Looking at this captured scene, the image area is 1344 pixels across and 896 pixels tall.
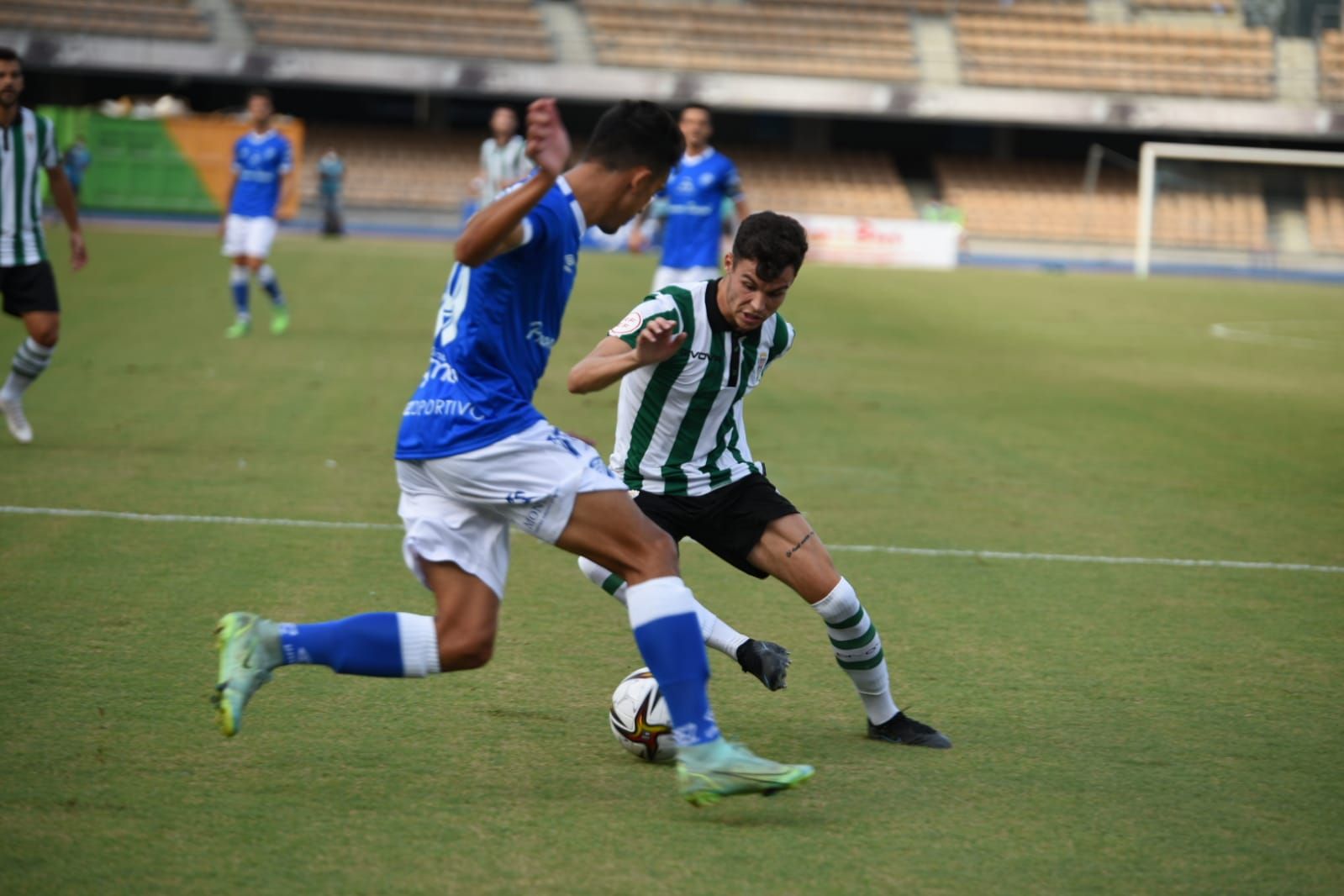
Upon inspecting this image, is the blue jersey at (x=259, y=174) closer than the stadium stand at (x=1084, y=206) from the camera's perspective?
Yes

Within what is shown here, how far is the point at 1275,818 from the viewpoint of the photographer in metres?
3.85

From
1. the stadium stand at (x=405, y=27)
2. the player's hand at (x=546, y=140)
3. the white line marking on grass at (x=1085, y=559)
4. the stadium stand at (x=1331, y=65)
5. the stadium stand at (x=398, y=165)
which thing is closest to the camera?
the player's hand at (x=546, y=140)

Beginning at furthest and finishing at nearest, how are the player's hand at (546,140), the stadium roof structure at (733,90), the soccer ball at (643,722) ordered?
the stadium roof structure at (733,90) → the soccer ball at (643,722) → the player's hand at (546,140)

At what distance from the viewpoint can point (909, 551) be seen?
Result: 7180 millimetres

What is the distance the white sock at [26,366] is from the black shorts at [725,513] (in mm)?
5534

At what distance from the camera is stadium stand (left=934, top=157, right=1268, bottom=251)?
107 ft

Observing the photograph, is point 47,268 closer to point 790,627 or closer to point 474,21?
point 790,627

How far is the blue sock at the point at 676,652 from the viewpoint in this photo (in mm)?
3705

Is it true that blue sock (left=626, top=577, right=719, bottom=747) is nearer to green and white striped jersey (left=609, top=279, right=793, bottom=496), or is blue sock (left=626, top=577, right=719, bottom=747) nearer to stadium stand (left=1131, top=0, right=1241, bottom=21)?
green and white striped jersey (left=609, top=279, right=793, bottom=496)

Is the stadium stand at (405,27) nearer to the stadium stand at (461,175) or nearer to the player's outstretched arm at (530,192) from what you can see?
the stadium stand at (461,175)

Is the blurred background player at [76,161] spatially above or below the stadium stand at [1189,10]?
below

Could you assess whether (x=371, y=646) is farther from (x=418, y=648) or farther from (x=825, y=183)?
(x=825, y=183)

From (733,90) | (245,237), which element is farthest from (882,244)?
(245,237)

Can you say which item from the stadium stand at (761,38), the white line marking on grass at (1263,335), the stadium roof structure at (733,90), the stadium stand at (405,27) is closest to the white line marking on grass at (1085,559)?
the white line marking on grass at (1263,335)
